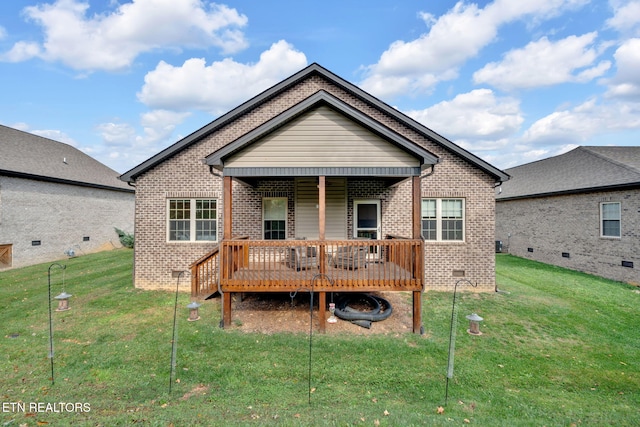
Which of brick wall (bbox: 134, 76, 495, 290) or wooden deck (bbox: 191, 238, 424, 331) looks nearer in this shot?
wooden deck (bbox: 191, 238, 424, 331)

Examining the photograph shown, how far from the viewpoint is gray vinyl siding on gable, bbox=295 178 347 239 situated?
33.8 feet

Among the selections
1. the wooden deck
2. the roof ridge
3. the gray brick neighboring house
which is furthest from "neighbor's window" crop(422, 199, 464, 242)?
the roof ridge

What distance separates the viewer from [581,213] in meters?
14.0

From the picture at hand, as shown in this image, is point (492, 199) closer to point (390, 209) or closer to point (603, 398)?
point (390, 209)

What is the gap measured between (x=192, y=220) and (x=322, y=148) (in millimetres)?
6056

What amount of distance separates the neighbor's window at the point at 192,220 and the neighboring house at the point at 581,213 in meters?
16.8

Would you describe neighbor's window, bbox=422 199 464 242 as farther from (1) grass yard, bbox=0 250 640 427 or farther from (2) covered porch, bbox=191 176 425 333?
(2) covered porch, bbox=191 176 425 333

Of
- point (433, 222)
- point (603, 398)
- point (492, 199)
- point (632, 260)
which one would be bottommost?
point (603, 398)

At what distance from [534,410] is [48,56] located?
25.4 meters

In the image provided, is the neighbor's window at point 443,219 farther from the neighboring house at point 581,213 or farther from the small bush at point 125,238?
the small bush at point 125,238

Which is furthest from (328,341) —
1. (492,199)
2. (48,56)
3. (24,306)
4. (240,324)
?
(48,56)

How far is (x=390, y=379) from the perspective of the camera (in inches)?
195

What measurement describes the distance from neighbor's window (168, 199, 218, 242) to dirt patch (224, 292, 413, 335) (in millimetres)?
2812

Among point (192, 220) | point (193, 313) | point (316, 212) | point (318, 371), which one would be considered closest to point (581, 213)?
point (316, 212)
